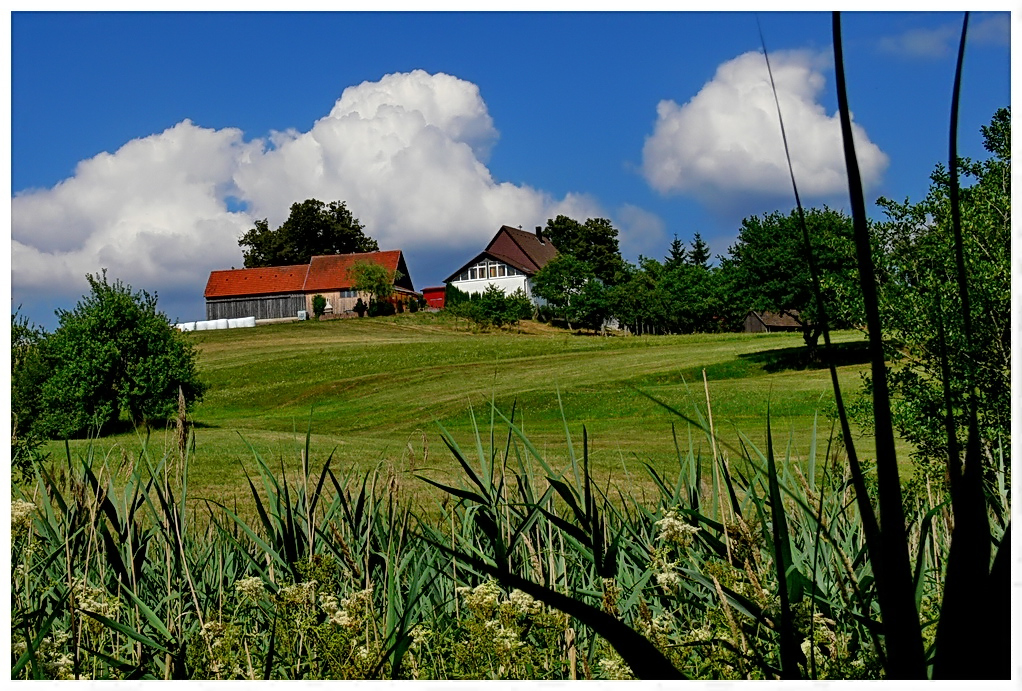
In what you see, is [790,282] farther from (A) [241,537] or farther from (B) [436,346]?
(A) [241,537]

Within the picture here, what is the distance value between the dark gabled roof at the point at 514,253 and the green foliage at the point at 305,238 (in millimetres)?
9512

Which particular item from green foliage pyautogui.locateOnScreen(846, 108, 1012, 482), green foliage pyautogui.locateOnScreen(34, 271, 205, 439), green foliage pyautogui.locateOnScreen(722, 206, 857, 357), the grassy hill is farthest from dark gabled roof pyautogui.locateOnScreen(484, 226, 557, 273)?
A: green foliage pyautogui.locateOnScreen(846, 108, 1012, 482)

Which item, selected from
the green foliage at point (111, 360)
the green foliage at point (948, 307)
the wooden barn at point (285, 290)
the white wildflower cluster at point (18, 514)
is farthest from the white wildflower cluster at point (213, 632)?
the wooden barn at point (285, 290)

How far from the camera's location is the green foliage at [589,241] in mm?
76750

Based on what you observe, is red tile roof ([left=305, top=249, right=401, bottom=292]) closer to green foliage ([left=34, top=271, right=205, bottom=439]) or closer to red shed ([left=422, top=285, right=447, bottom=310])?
red shed ([left=422, top=285, right=447, bottom=310])

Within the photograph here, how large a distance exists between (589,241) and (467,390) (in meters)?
55.5

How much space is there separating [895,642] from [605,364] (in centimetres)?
3174

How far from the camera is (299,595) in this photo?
1.65 m

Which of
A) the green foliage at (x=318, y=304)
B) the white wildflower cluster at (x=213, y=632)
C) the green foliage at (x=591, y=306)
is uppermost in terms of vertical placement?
the green foliage at (x=318, y=304)

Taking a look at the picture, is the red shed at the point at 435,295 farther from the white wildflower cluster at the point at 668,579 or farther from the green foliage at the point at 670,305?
the white wildflower cluster at the point at 668,579

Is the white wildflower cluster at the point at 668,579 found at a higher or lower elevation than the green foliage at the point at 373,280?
lower

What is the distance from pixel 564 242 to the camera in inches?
3155

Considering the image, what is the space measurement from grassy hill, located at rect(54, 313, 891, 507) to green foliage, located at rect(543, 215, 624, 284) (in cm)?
3001
